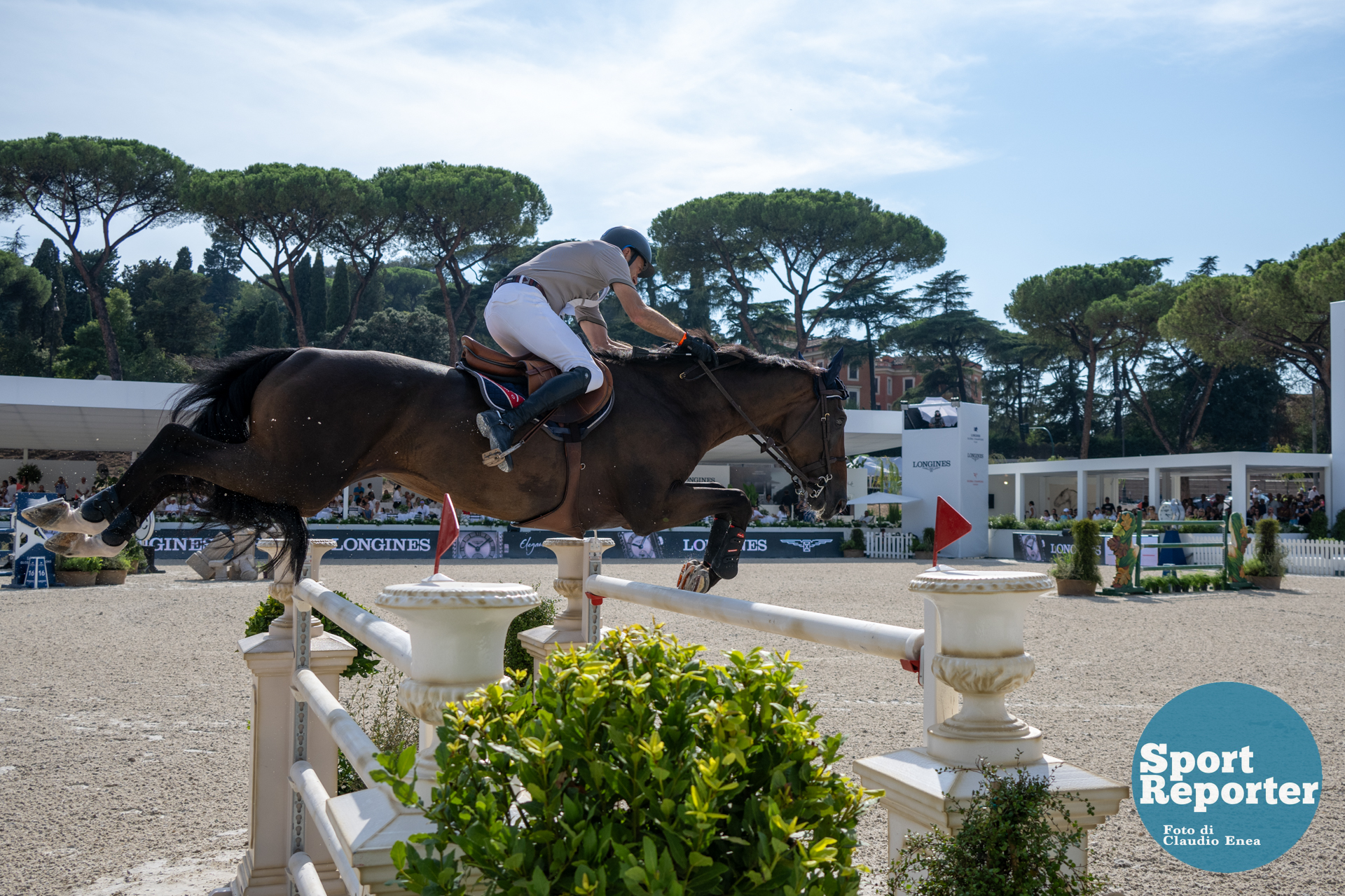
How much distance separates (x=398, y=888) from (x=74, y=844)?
10.7 feet

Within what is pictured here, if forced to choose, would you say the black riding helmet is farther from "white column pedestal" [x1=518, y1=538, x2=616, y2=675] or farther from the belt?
"white column pedestal" [x1=518, y1=538, x2=616, y2=675]

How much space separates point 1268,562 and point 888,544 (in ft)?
30.7

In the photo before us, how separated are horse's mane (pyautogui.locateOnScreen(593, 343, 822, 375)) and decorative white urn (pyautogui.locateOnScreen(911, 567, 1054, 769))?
9.77 ft

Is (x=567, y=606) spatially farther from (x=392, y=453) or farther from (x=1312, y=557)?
(x=1312, y=557)

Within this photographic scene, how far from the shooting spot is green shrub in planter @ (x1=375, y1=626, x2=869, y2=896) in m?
1.02

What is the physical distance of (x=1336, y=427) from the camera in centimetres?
2405

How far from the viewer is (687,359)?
4.34 metres


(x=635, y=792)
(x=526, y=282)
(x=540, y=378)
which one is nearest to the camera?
(x=635, y=792)

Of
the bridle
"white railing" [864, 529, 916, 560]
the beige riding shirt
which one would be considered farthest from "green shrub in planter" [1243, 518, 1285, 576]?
the beige riding shirt

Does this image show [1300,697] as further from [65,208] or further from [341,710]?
[65,208]

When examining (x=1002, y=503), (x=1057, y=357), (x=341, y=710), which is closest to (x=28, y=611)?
(x=341, y=710)

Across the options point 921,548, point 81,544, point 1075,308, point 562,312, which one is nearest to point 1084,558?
point 921,548

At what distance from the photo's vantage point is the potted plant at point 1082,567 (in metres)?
15.5

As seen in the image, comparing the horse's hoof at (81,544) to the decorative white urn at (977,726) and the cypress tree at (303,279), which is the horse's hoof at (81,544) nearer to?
the decorative white urn at (977,726)
